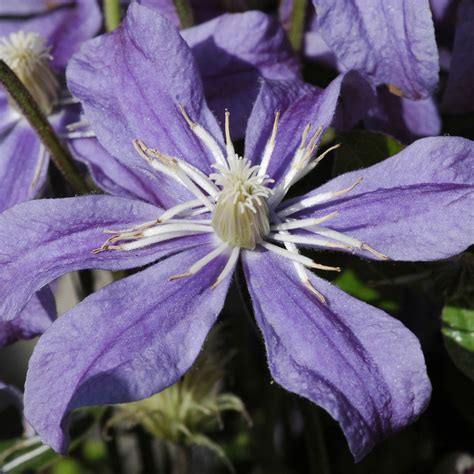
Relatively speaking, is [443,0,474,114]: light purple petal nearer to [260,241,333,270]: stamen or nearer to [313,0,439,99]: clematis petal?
[313,0,439,99]: clematis petal

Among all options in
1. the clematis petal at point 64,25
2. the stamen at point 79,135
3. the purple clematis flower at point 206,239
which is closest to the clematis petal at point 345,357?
the purple clematis flower at point 206,239

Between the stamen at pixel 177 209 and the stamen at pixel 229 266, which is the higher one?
the stamen at pixel 177 209

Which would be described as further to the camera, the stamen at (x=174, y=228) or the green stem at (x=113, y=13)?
the green stem at (x=113, y=13)

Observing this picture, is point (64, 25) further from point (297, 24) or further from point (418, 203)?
point (418, 203)

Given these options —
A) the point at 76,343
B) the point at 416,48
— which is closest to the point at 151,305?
the point at 76,343

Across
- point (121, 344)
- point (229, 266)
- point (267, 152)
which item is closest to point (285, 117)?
point (267, 152)

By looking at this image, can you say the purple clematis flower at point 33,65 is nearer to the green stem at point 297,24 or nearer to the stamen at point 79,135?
the stamen at point 79,135
